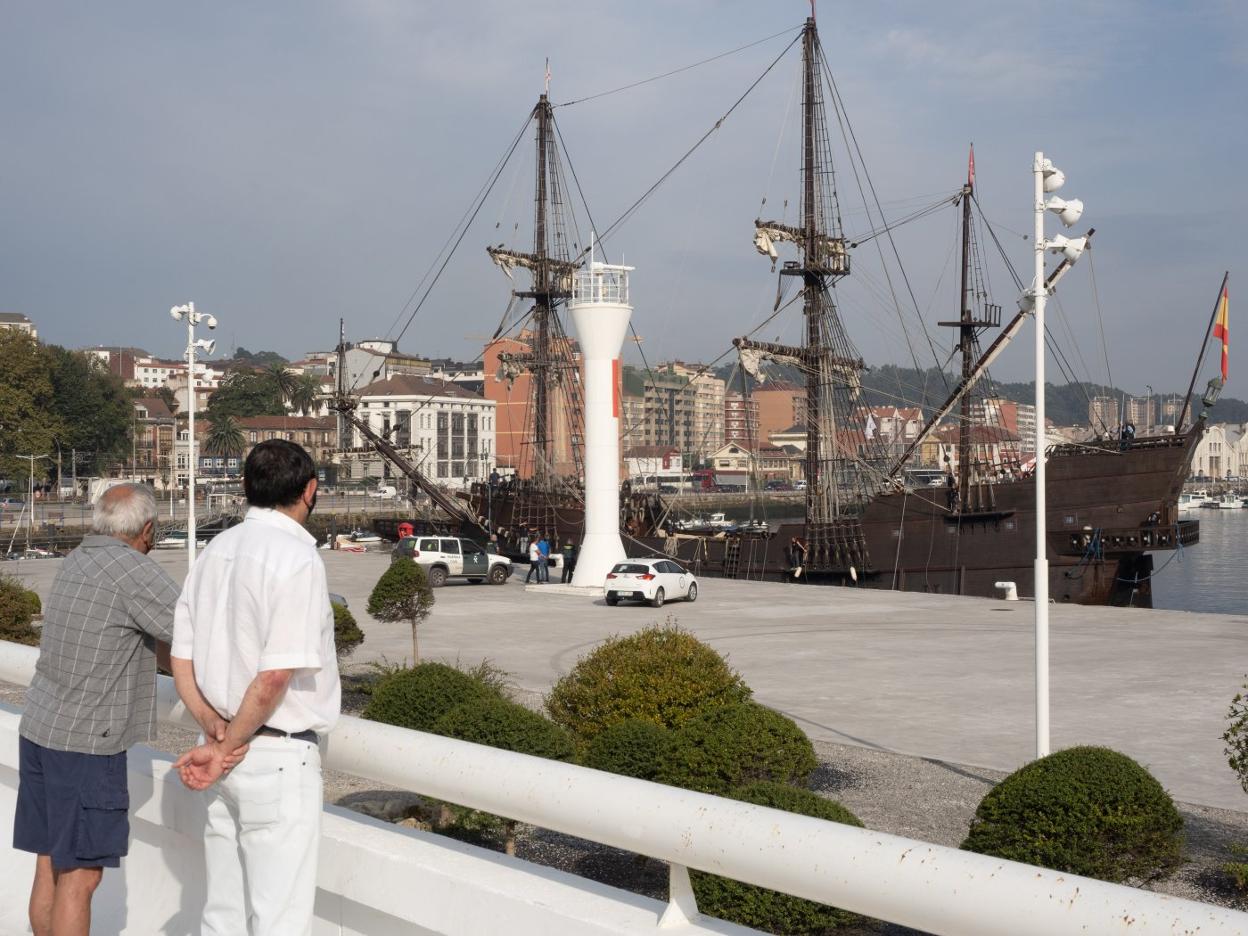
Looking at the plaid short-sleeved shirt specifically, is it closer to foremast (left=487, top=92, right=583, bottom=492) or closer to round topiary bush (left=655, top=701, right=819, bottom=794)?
round topiary bush (left=655, top=701, right=819, bottom=794)

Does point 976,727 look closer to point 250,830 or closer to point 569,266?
point 250,830

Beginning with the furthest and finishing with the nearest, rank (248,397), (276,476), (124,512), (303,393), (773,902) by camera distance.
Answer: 1. (248,397)
2. (303,393)
3. (773,902)
4. (124,512)
5. (276,476)

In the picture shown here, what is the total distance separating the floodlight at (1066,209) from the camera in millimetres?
9992

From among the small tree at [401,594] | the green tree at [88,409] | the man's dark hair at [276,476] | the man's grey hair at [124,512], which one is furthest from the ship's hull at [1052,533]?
the green tree at [88,409]

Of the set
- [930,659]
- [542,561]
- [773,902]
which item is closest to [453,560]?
[542,561]

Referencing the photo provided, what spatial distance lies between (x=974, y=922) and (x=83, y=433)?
340ft

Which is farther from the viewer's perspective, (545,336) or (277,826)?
(545,336)

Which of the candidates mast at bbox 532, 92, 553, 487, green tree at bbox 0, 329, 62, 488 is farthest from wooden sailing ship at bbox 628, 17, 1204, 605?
green tree at bbox 0, 329, 62, 488

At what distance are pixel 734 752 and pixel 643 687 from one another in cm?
194

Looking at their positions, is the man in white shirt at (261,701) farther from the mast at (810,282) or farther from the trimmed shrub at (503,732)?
the mast at (810,282)

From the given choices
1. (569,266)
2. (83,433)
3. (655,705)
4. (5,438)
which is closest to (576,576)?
(655,705)

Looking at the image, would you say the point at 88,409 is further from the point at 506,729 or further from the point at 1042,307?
the point at 506,729

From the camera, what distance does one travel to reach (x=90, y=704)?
12.2 ft

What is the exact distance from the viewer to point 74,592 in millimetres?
3713
